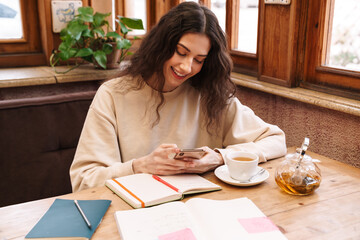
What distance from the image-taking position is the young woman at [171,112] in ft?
4.40

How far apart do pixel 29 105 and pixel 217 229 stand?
4.12 ft

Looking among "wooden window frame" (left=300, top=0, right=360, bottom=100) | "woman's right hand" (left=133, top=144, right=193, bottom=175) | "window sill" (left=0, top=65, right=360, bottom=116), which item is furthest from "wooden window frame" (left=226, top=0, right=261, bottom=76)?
"woman's right hand" (left=133, top=144, right=193, bottom=175)

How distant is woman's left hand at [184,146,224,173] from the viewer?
1.27m

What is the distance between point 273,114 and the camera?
2.00 meters

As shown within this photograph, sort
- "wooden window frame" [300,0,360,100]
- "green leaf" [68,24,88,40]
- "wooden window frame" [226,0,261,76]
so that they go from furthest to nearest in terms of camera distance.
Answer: "green leaf" [68,24,88,40]
"wooden window frame" [226,0,261,76]
"wooden window frame" [300,0,360,100]

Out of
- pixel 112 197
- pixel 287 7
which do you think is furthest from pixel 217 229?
pixel 287 7

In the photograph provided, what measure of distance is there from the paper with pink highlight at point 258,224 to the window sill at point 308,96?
2.60ft

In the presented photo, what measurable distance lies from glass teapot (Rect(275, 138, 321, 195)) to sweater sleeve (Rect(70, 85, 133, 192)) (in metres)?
0.50

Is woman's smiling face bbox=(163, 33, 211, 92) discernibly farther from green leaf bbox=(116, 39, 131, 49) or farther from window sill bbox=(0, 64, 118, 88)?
green leaf bbox=(116, 39, 131, 49)

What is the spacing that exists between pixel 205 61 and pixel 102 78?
42.7 inches

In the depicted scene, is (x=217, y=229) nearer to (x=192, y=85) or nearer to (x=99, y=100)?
(x=99, y=100)

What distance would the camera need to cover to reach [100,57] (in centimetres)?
250

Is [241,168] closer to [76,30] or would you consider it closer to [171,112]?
[171,112]

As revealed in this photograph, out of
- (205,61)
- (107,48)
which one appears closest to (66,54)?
(107,48)
